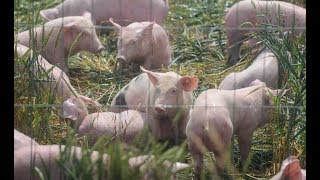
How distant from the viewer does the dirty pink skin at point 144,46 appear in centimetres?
512

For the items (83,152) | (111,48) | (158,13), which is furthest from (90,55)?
(83,152)

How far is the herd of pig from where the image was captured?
12.4 ft

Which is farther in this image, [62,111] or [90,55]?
[90,55]

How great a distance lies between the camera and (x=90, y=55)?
18.5 ft

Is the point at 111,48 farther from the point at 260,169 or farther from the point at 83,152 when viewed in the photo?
the point at 83,152

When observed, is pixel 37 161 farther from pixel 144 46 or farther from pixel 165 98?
pixel 144 46

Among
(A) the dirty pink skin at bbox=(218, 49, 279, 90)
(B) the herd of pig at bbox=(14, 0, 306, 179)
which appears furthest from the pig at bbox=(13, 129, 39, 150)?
(A) the dirty pink skin at bbox=(218, 49, 279, 90)

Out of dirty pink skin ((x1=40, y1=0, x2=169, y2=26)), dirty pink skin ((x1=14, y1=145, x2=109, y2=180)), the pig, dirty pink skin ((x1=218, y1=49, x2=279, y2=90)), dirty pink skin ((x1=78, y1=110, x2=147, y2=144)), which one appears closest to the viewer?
dirty pink skin ((x1=14, y1=145, x2=109, y2=180))

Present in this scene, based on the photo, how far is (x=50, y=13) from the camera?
5.79m

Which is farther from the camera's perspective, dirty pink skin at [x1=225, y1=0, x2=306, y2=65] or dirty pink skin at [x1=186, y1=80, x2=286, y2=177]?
dirty pink skin at [x1=225, y1=0, x2=306, y2=65]

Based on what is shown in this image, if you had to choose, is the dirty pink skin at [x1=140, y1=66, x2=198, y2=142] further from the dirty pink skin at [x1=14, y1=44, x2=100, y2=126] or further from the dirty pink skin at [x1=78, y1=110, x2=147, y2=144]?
the dirty pink skin at [x1=14, y1=44, x2=100, y2=126]

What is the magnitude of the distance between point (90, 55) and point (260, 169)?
1.92 metres

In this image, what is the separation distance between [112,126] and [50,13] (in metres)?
1.85

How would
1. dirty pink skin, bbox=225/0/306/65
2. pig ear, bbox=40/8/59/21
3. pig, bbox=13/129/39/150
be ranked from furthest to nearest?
pig ear, bbox=40/8/59/21 → dirty pink skin, bbox=225/0/306/65 → pig, bbox=13/129/39/150
